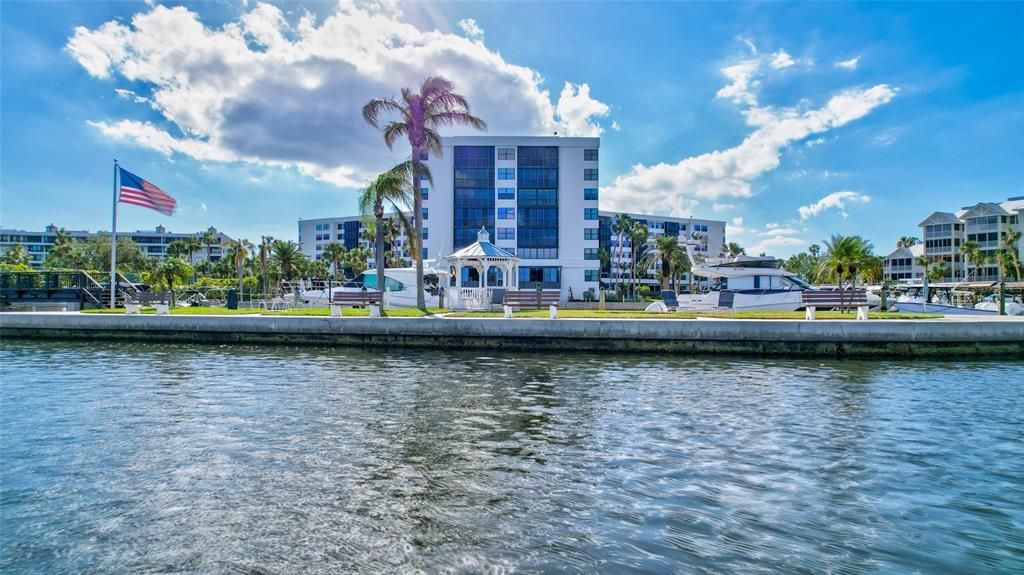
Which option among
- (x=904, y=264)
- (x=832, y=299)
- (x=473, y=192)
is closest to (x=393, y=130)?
(x=832, y=299)

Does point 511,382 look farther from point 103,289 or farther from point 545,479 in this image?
point 103,289

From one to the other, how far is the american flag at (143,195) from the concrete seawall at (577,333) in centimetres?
675

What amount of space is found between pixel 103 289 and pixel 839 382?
37.7 meters

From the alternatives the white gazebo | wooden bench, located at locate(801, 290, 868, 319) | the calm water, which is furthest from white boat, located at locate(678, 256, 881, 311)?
the calm water

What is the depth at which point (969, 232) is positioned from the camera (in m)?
81.3

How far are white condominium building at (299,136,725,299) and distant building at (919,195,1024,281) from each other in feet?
193

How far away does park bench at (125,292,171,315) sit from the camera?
23406 millimetres

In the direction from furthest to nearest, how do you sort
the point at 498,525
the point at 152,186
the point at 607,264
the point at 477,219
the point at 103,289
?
the point at 607,264, the point at 477,219, the point at 103,289, the point at 152,186, the point at 498,525

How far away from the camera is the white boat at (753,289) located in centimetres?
3052

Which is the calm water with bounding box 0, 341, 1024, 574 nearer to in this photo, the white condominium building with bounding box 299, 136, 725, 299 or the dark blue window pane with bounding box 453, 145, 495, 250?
the white condominium building with bounding box 299, 136, 725, 299

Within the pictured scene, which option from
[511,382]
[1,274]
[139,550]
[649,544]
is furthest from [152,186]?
[649,544]

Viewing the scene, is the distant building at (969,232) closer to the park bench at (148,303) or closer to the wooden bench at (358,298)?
the wooden bench at (358,298)

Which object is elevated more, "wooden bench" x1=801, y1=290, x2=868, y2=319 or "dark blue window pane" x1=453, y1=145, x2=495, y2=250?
"dark blue window pane" x1=453, y1=145, x2=495, y2=250

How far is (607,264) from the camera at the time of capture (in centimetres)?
10012
